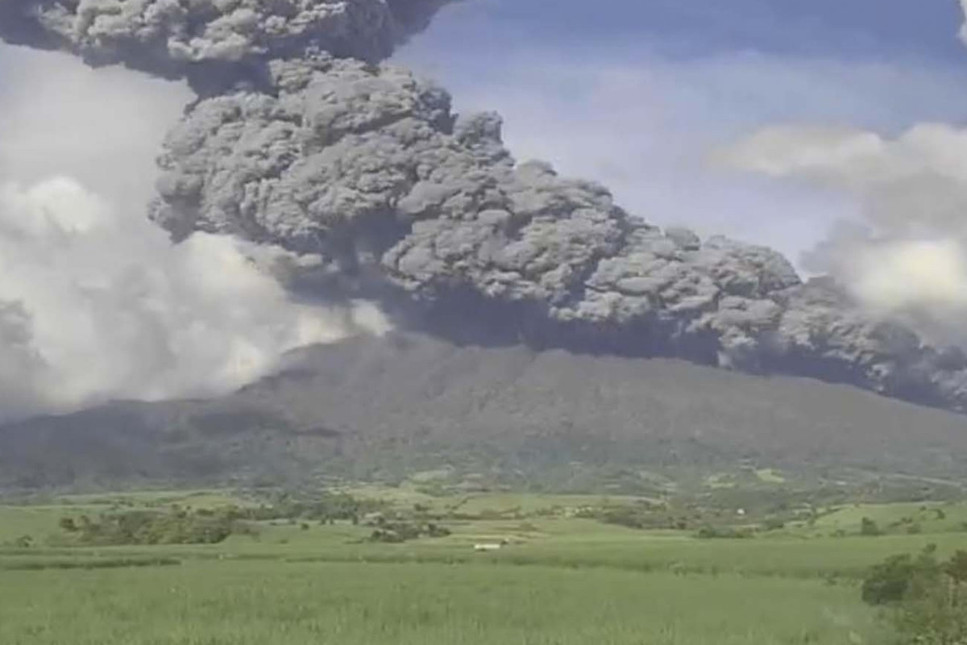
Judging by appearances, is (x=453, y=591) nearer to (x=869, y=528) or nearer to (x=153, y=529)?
(x=869, y=528)

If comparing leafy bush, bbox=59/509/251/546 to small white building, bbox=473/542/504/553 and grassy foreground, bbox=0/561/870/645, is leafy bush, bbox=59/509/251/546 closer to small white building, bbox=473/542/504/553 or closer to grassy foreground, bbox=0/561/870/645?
small white building, bbox=473/542/504/553

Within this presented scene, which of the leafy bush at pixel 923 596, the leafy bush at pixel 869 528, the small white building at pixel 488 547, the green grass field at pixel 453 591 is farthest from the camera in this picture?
the leafy bush at pixel 869 528

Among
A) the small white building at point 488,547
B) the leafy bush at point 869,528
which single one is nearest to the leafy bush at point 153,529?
the small white building at point 488,547

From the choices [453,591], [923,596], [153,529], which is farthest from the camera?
[153,529]

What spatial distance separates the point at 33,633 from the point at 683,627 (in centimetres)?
1260

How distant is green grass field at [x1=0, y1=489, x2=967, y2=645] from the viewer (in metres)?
29.8

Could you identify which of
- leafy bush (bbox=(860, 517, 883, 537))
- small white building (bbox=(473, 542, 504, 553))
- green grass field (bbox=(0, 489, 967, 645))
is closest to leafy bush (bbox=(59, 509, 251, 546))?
green grass field (bbox=(0, 489, 967, 645))

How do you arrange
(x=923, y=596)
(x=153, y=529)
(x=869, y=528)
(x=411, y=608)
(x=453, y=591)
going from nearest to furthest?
(x=923, y=596) < (x=411, y=608) < (x=453, y=591) < (x=869, y=528) < (x=153, y=529)

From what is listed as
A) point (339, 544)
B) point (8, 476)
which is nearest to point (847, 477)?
point (8, 476)

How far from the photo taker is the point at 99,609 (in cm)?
3453

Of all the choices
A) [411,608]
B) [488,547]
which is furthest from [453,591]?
[488,547]

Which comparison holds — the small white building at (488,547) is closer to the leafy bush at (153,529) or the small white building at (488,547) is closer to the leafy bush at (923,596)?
the leafy bush at (153,529)

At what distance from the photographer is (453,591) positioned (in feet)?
133

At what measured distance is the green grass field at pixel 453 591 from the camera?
29766mm
